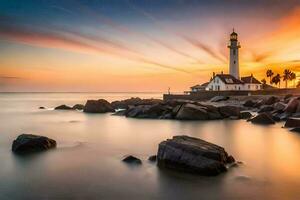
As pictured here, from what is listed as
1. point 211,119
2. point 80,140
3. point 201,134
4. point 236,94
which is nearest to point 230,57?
point 236,94

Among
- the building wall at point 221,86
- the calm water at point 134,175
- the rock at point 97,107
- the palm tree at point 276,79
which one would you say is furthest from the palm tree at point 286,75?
the calm water at point 134,175

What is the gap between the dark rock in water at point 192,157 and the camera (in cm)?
1176

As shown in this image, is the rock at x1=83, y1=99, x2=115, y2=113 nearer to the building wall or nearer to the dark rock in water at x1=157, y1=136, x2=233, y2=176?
the building wall

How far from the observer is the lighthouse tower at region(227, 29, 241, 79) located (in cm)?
7069

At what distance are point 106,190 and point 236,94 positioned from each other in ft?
179

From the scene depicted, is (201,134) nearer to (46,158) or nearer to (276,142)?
(276,142)

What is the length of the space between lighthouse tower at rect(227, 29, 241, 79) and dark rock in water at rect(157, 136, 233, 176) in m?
60.5

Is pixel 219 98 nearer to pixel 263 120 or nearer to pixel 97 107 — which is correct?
pixel 97 107

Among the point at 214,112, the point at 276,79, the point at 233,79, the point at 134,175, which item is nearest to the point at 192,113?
the point at 214,112

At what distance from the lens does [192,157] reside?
11922 millimetres

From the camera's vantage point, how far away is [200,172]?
1169cm

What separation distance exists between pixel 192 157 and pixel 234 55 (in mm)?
61870

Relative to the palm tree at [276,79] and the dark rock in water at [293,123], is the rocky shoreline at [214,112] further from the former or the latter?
the palm tree at [276,79]

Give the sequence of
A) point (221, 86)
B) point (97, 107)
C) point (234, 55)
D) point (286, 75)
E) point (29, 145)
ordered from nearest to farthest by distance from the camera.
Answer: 1. point (29, 145)
2. point (97, 107)
3. point (221, 86)
4. point (234, 55)
5. point (286, 75)
